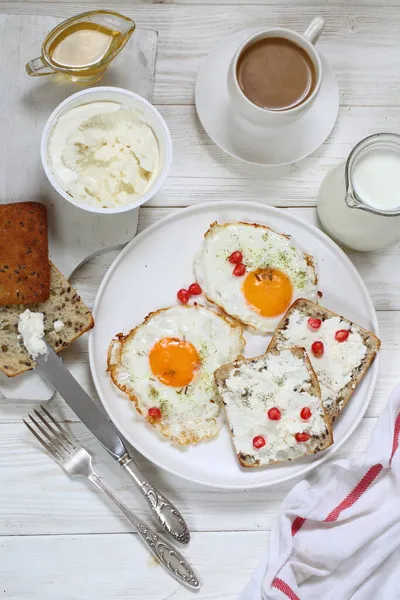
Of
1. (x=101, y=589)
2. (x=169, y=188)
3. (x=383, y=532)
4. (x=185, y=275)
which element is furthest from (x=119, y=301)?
(x=383, y=532)

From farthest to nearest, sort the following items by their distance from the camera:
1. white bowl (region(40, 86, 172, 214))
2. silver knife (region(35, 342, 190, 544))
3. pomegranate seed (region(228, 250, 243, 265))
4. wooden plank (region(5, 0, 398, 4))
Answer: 1. wooden plank (region(5, 0, 398, 4))
2. pomegranate seed (region(228, 250, 243, 265))
3. silver knife (region(35, 342, 190, 544))
4. white bowl (region(40, 86, 172, 214))

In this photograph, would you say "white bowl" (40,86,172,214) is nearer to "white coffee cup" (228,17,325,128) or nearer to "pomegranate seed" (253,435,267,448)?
"white coffee cup" (228,17,325,128)

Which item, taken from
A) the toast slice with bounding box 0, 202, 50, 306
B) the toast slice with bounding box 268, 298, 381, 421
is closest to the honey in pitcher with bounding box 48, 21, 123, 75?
the toast slice with bounding box 0, 202, 50, 306

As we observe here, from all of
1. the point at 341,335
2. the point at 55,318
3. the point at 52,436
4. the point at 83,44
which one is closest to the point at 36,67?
the point at 83,44

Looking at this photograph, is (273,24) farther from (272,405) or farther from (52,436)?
(52,436)

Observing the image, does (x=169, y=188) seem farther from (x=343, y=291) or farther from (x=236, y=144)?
(x=343, y=291)

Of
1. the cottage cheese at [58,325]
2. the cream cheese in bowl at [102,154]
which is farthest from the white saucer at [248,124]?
the cottage cheese at [58,325]
